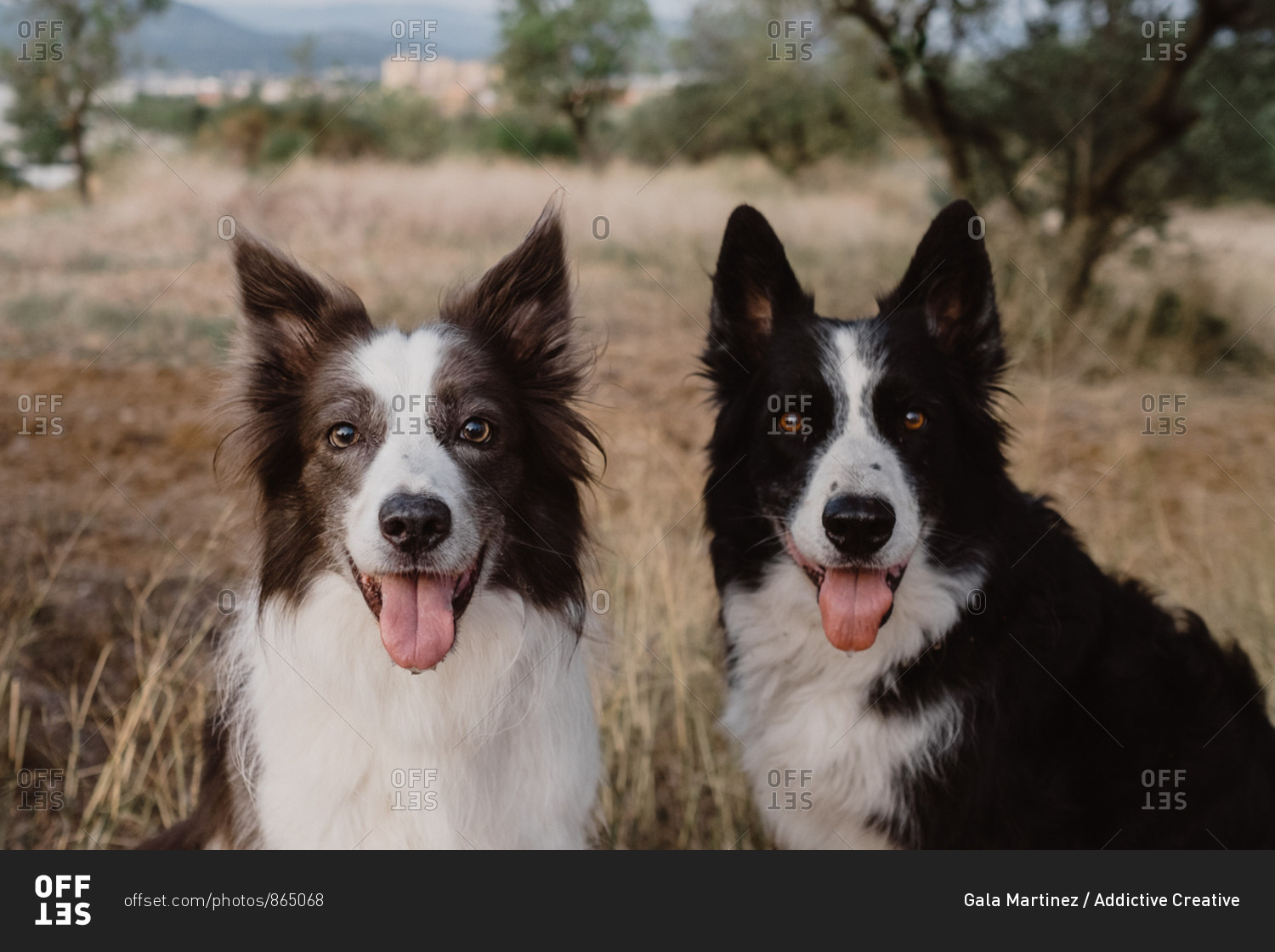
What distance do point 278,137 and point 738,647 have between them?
43.6 feet

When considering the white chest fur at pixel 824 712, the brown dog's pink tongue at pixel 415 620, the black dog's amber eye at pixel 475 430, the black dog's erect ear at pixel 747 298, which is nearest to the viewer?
the brown dog's pink tongue at pixel 415 620

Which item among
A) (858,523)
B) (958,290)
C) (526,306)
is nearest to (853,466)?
(858,523)

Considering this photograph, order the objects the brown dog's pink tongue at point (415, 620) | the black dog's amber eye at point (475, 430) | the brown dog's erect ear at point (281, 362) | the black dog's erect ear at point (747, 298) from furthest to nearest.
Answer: the black dog's erect ear at point (747, 298)
the brown dog's erect ear at point (281, 362)
the black dog's amber eye at point (475, 430)
the brown dog's pink tongue at point (415, 620)

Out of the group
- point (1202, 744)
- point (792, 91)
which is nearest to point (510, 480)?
point (1202, 744)

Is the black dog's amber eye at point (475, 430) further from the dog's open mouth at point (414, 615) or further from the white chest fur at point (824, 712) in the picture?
the white chest fur at point (824, 712)

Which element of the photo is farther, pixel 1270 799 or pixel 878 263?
pixel 878 263

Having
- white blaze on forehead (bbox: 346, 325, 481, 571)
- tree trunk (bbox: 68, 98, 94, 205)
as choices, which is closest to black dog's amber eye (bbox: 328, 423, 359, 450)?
white blaze on forehead (bbox: 346, 325, 481, 571)

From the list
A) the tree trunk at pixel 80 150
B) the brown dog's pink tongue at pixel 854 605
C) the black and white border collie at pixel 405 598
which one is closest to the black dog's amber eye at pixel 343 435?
the black and white border collie at pixel 405 598

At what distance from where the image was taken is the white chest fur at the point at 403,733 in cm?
325

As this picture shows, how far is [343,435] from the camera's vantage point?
3.18 metres

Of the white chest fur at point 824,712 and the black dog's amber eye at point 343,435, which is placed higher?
the black dog's amber eye at point 343,435

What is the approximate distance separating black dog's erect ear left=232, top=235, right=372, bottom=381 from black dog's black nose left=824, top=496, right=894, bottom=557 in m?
1.61

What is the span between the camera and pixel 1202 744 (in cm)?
345
